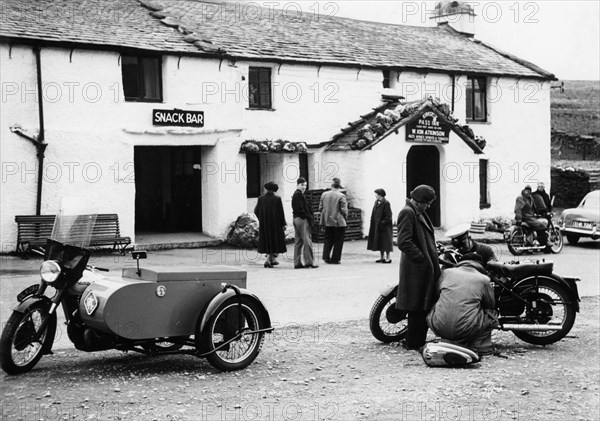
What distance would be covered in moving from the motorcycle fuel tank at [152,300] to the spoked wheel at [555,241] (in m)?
15.1

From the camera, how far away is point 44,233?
18.8 meters

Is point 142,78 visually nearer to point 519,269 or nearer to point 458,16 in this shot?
point 519,269

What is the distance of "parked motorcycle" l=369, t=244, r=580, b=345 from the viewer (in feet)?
31.8

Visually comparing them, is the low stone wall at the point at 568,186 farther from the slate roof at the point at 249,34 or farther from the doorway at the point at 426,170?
the doorway at the point at 426,170

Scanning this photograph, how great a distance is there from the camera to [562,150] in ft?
139

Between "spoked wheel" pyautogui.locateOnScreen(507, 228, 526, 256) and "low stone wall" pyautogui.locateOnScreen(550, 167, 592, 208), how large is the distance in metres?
13.6

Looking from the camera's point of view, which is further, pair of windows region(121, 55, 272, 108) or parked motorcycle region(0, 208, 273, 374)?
pair of windows region(121, 55, 272, 108)

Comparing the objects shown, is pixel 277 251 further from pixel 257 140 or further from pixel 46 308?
pixel 46 308

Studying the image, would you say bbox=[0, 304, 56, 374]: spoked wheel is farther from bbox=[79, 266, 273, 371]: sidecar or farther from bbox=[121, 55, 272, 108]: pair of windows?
bbox=[121, 55, 272, 108]: pair of windows

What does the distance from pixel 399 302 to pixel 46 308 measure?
375 centimetres

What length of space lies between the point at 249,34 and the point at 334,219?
29.7ft

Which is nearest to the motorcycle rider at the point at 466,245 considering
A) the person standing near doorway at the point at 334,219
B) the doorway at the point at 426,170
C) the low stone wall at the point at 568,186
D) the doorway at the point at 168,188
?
the person standing near doorway at the point at 334,219

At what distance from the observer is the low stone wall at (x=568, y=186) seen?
34125mm

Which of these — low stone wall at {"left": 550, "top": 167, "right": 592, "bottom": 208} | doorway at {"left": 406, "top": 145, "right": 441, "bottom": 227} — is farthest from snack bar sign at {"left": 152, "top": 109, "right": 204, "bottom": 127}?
low stone wall at {"left": 550, "top": 167, "right": 592, "bottom": 208}
